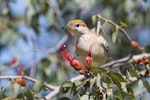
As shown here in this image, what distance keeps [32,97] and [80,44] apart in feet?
3.16

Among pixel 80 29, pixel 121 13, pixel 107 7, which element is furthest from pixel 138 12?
pixel 80 29

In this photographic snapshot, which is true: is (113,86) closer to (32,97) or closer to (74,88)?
(74,88)

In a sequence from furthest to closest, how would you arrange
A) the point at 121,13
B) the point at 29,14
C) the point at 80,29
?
the point at 121,13, the point at 29,14, the point at 80,29

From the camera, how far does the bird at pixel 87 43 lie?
423cm

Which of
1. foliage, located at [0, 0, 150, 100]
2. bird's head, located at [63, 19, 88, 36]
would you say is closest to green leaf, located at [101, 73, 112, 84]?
foliage, located at [0, 0, 150, 100]

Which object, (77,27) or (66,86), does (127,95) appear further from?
(77,27)

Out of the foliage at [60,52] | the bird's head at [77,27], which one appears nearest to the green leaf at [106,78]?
the foliage at [60,52]

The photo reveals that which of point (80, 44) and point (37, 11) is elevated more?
point (37, 11)

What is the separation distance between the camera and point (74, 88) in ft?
10.8

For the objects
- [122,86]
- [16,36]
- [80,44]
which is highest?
[16,36]

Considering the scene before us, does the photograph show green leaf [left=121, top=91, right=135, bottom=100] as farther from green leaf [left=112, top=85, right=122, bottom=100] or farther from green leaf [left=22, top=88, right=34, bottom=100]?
green leaf [left=22, top=88, right=34, bottom=100]

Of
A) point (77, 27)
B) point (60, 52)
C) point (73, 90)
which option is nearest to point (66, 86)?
point (73, 90)

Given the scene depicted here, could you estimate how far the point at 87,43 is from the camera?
4.37 metres

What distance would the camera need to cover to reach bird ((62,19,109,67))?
4.23 metres
